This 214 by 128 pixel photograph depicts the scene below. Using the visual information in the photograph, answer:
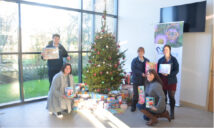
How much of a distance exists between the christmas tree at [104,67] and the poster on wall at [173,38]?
1115 millimetres

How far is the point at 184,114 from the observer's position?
13.0ft

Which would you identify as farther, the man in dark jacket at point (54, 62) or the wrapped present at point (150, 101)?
the man in dark jacket at point (54, 62)

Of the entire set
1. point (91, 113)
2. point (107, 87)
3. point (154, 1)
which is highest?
point (154, 1)

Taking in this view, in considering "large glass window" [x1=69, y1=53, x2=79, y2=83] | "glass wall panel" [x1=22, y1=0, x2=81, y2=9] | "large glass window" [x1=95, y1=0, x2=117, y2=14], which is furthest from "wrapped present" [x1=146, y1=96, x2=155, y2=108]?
"large glass window" [x1=95, y1=0, x2=117, y2=14]

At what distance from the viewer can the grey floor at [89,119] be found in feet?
11.1

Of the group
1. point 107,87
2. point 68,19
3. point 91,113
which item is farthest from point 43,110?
point 68,19

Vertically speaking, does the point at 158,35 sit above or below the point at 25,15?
below

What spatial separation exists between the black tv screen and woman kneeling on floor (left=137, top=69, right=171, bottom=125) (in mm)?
1720

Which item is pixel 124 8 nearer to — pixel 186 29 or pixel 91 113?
pixel 186 29

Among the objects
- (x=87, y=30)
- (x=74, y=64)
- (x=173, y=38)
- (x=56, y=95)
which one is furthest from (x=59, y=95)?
(x=173, y=38)

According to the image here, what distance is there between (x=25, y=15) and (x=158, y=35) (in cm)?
337

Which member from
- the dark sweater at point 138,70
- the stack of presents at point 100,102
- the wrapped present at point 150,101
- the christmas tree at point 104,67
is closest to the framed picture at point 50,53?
the christmas tree at point 104,67

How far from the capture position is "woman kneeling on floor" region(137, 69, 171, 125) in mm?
3180

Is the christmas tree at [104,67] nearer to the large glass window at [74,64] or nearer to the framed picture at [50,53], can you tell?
the framed picture at [50,53]
